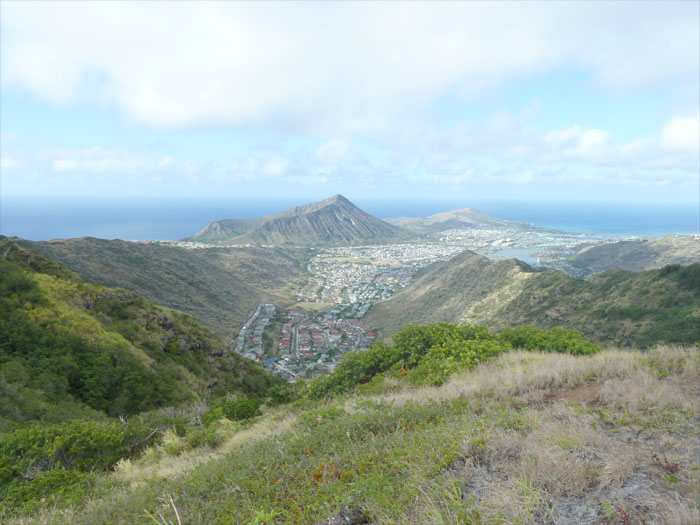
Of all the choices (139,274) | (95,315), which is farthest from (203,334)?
(139,274)

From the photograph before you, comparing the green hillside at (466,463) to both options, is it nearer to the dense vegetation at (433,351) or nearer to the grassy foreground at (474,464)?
the grassy foreground at (474,464)

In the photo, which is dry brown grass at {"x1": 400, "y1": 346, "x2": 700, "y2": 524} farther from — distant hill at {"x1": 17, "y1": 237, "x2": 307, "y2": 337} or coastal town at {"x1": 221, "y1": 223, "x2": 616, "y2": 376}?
distant hill at {"x1": 17, "y1": 237, "x2": 307, "y2": 337}

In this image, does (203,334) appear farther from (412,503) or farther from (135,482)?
(412,503)

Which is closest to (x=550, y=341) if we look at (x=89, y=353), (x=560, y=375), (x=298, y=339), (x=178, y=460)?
(x=560, y=375)

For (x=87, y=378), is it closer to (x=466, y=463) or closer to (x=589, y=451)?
(x=466, y=463)

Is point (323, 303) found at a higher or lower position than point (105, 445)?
lower

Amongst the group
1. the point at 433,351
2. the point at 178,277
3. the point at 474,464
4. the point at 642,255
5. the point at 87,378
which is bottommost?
the point at 178,277
